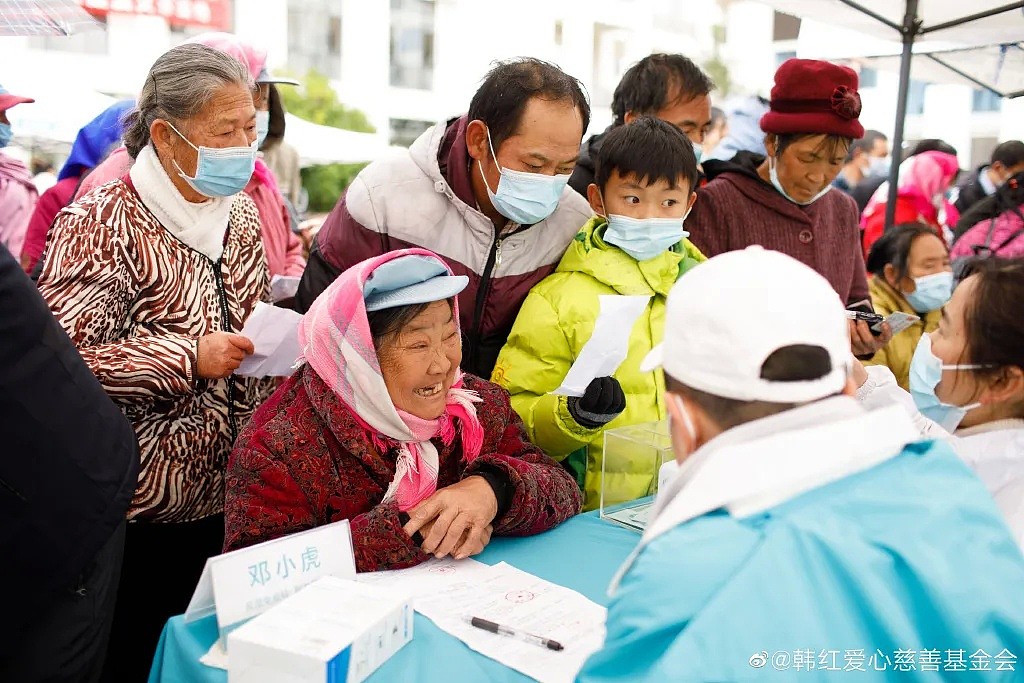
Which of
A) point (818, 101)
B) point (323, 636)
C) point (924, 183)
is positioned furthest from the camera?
point (924, 183)

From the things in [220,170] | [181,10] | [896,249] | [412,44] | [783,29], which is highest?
[783,29]

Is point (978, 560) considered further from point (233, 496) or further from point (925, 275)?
point (925, 275)

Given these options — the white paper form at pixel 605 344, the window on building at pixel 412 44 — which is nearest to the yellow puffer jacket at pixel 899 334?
the white paper form at pixel 605 344

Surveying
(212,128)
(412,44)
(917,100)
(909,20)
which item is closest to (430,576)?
(212,128)

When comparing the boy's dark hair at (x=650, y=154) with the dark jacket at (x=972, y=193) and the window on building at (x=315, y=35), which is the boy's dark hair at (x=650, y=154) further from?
the window on building at (x=315, y=35)

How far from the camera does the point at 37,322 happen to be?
148 centimetres

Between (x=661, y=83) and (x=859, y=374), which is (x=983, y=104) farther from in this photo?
(x=859, y=374)

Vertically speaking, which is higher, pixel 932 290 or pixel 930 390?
pixel 930 390

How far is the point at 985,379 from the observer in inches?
78.2

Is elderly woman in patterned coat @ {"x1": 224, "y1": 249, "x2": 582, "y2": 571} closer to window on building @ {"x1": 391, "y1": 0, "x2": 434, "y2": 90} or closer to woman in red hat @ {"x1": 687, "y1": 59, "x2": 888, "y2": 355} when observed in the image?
woman in red hat @ {"x1": 687, "y1": 59, "x2": 888, "y2": 355}

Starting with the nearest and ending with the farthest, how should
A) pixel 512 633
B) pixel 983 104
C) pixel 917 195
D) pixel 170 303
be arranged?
pixel 512 633, pixel 170 303, pixel 917 195, pixel 983 104

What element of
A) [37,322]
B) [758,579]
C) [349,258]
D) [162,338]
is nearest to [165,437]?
[162,338]

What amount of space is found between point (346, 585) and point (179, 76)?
5.00 feet

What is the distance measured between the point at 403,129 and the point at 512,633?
29552 millimetres
